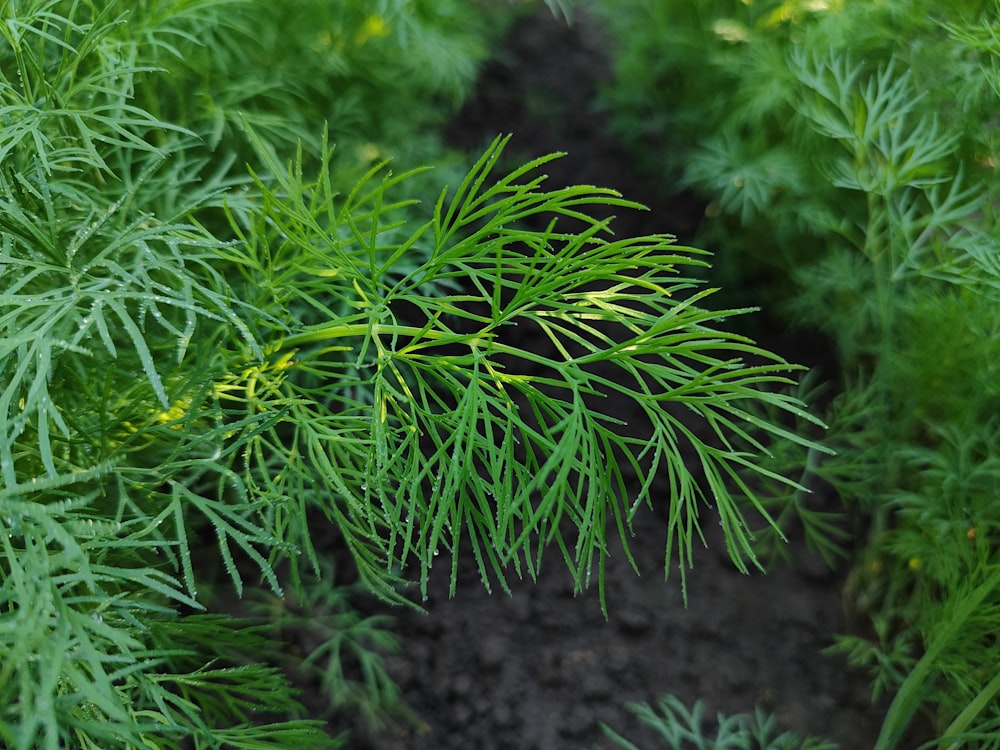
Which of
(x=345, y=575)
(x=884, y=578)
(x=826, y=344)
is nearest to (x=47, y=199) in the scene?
(x=345, y=575)

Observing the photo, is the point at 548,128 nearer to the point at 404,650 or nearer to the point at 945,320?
the point at 945,320

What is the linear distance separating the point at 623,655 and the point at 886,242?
3.55ft

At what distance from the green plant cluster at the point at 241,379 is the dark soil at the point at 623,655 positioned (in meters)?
0.08

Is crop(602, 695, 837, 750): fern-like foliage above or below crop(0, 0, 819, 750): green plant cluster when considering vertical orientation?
below

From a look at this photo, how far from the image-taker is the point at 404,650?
159 cm

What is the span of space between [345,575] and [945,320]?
123 centimetres

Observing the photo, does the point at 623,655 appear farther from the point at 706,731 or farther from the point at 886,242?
the point at 886,242

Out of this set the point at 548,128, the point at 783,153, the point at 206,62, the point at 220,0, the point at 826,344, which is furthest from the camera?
the point at 548,128

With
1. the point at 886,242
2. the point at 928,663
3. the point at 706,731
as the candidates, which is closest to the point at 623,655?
the point at 706,731

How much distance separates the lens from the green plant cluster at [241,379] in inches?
37.4

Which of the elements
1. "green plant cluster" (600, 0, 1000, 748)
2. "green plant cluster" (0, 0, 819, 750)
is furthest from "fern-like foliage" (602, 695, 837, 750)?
"green plant cluster" (0, 0, 819, 750)

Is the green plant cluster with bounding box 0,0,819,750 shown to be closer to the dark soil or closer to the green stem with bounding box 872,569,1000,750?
the dark soil

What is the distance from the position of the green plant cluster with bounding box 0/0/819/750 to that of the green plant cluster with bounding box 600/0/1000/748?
0.30m

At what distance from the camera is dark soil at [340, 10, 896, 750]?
153 cm
